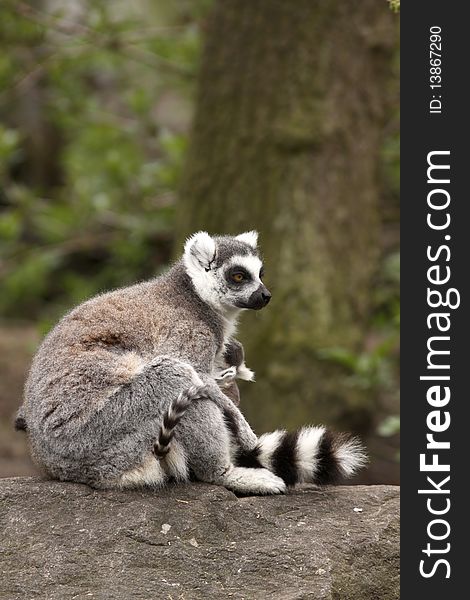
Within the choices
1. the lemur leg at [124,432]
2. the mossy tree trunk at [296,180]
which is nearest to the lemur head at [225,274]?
the lemur leg at [124,432]

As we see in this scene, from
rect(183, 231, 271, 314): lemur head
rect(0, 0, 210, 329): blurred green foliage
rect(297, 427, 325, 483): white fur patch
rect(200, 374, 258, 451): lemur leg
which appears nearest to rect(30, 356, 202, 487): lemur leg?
rect(200, 374, 258, 451): lemur leg

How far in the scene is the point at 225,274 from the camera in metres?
6.02

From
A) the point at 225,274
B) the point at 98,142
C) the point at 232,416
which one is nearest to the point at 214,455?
the point at 232,416

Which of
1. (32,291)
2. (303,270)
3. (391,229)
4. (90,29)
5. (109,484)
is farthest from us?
(32,291)

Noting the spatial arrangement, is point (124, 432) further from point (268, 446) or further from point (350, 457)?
point (350, 457)

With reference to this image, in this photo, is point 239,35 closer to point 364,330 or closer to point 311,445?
point 364,330

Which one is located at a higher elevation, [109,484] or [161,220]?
[161,220]

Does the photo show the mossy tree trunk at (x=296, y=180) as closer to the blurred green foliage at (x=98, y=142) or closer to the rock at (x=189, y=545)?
the blurred green foliage at (x=98, y=142)

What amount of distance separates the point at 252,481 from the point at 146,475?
0.65 metres

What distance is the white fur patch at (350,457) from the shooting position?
5.45 meters

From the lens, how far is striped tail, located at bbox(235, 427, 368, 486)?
17.9 feet

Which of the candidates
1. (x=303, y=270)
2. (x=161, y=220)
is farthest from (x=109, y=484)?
(x=161, y=220)

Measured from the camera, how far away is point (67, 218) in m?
11.2

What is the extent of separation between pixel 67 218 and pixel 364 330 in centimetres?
384
